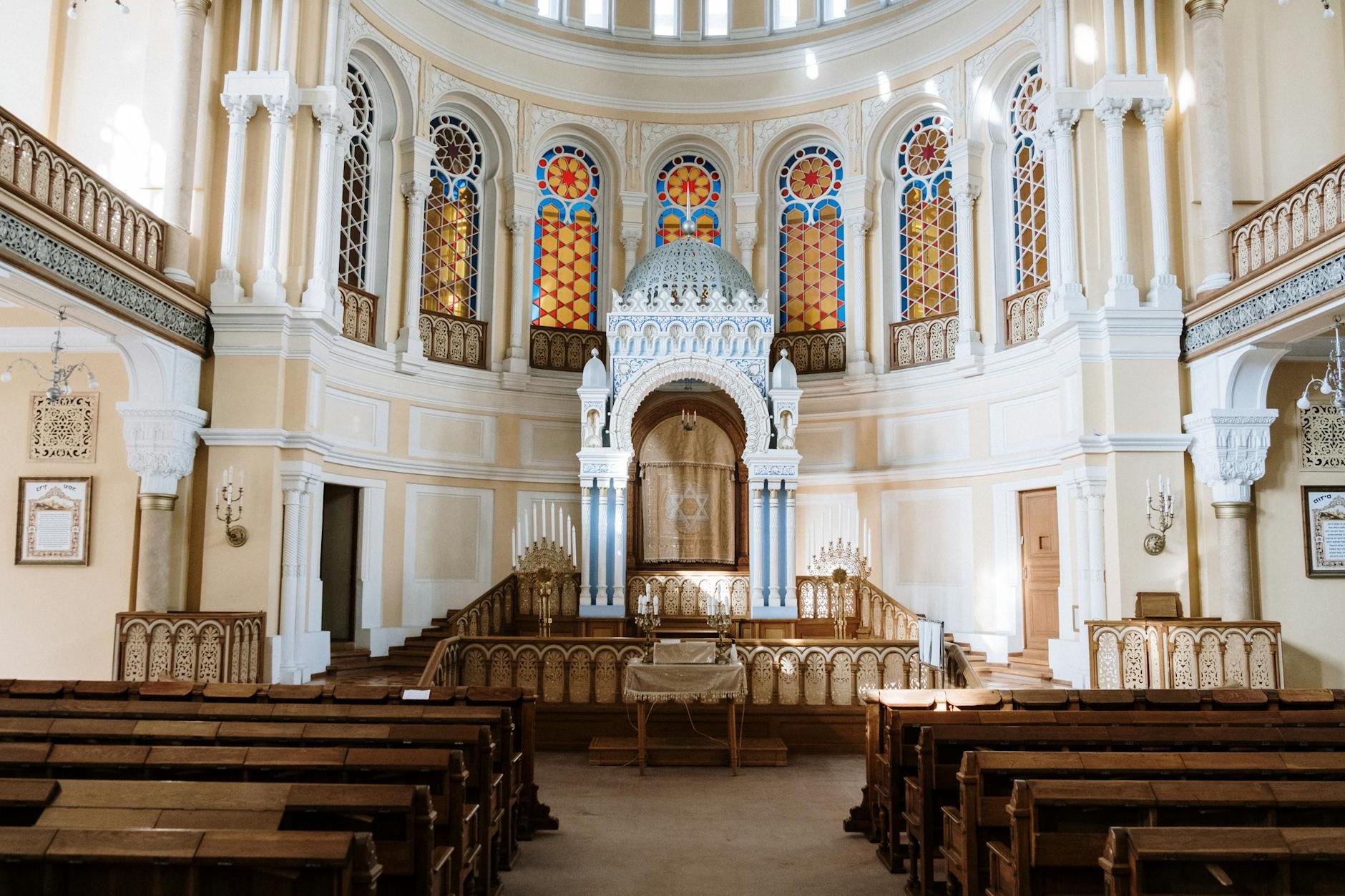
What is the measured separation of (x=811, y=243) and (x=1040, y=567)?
6.54 metres

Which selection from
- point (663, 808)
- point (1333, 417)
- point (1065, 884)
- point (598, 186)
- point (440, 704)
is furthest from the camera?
point (598, 186)

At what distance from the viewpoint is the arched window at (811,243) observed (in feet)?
53.8

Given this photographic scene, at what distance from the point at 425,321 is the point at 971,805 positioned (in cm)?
1171

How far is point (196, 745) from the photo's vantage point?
5008 millimetres

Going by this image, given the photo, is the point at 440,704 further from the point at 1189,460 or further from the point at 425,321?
the point at 425,321

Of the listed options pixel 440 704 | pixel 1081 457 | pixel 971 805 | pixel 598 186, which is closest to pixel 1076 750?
pixel 971 805

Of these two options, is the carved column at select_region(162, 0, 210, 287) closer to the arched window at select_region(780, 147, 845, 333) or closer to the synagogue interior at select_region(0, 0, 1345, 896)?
the synagogue interior at select_region(0, 0, 1345, 896)

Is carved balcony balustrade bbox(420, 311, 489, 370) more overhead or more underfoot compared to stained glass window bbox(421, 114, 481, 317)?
more underfoot

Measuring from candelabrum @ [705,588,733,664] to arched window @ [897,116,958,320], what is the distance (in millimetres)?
5080

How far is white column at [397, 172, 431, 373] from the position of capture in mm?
14227

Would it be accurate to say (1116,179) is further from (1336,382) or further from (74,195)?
(74,195)

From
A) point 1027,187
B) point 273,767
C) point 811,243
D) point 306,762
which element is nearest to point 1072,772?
point 306,762

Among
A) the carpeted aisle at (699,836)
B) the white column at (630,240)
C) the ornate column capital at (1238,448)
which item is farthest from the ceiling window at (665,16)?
the carpeted aisle at (699,836)

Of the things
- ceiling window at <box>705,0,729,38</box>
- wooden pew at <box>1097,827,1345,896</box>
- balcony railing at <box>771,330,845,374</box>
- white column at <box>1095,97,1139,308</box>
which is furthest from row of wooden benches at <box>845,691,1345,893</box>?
ceiling window at <box>705,0,729,38</box>
